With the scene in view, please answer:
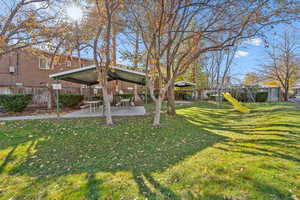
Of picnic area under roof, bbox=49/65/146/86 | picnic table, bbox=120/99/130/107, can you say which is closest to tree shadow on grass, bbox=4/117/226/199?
picnic area under roof, bbox=49/65/146/86

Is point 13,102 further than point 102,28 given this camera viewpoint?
Yes

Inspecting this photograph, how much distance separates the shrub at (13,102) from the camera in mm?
9070

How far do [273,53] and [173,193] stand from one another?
84.1ft

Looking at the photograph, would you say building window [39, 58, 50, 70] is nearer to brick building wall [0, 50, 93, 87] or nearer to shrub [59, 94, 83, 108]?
brick building wall [0, 50, 93, 87]

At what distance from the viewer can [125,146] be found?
450 centimetres

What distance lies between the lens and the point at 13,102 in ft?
30.1

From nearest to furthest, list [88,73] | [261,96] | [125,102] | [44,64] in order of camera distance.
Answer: [88,73], [125,102], [44,64], [261,96]

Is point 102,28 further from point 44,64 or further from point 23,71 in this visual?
point 23,71

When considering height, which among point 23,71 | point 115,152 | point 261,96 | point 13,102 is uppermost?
point 23,71

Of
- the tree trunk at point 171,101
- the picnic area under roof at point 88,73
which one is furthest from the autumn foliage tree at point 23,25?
the tree trunk at point 171,101

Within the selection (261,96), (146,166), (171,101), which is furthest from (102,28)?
(261,96)

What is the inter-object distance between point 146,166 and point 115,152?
1.20 metres

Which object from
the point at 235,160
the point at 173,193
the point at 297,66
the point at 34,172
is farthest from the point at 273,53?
the point at 34,172

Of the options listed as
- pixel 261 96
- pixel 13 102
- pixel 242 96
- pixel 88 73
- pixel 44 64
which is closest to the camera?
pixel 88 73
